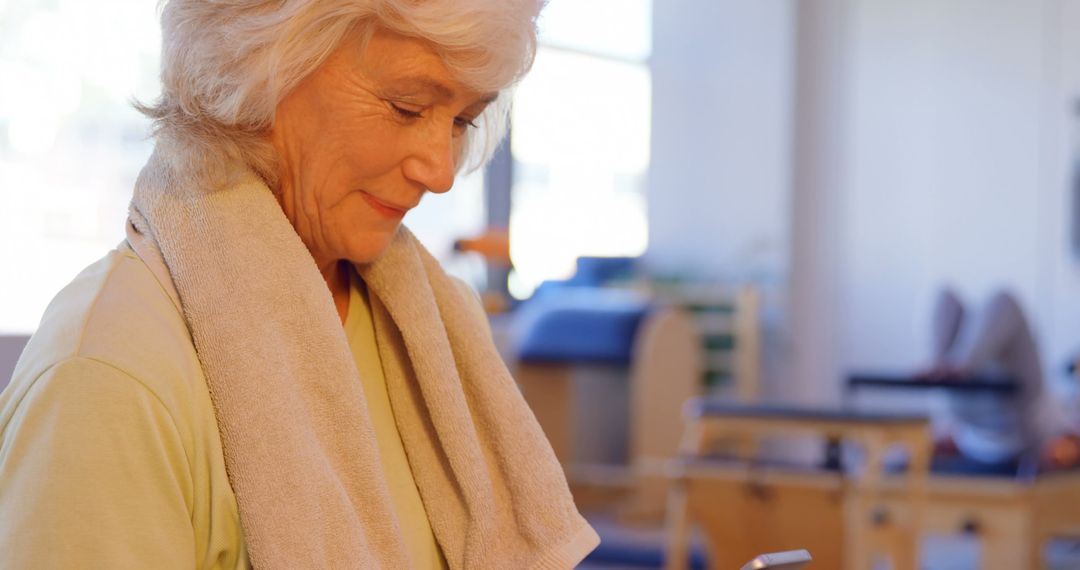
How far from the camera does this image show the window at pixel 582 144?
20.0 ft

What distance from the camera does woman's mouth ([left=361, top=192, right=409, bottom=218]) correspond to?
103cm

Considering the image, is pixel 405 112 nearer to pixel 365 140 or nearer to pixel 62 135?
pixel 365 140

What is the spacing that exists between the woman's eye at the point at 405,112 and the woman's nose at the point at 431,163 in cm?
2

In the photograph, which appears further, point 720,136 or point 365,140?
point 720,136

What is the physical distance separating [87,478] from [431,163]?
1.23 feet

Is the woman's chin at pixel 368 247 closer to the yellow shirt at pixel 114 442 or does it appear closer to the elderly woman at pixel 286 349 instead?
the elderly woman at pixel 286 349

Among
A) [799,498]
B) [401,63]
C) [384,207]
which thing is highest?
[401,63]

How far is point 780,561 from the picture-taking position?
816 mm

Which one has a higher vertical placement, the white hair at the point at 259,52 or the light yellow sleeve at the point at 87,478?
the white hair at the point at 259,52

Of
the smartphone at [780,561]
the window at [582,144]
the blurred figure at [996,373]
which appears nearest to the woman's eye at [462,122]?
the smartphone at [780,561]

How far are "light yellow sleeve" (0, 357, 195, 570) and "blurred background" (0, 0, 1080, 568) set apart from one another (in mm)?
4779

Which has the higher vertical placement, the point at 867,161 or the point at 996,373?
the point at 867,161

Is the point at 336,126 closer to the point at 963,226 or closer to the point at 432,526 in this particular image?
the point at 432,526

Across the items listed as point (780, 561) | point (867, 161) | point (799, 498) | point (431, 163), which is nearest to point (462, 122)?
point (431, 163)
